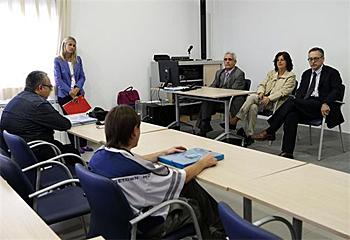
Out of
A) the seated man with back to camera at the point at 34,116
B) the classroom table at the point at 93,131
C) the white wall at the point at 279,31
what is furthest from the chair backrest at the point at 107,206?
the white wall at the point at 279,31

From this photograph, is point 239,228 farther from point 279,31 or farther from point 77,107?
point 279,31

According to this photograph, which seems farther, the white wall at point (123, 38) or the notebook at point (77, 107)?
the white wall at point (123, 38)

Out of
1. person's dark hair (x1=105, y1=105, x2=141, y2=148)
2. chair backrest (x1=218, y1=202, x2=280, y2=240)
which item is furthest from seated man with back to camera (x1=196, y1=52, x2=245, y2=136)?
chair backrest (x1=218, y1=202, x2=280, y2=240)

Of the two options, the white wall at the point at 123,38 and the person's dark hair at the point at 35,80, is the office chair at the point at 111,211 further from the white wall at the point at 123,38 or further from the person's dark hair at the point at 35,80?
the white wall at the point at 123,38

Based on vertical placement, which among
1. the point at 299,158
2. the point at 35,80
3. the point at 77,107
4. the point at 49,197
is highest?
the point at 35,80

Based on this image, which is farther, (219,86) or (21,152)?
(219,86)

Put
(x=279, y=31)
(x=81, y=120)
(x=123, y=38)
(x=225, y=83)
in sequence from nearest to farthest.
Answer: (x=81, y=120)
(x=225, y=83)
(x=279, y=31)
(x=123, y=38)

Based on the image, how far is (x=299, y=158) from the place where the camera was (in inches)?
185

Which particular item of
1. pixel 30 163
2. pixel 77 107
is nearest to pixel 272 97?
pixel 77 107

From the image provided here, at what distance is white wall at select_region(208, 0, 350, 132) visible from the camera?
5895mm

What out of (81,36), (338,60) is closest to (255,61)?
(338,60)

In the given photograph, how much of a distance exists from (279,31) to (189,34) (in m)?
1.81

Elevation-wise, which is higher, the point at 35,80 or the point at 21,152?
the point at 35,80

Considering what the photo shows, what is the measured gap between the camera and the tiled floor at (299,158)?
2.87m
